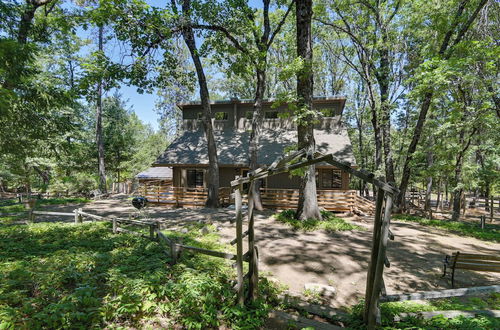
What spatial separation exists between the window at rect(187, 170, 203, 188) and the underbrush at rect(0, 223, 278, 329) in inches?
486

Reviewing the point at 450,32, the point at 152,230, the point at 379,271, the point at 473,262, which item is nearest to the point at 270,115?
the point at 450,32

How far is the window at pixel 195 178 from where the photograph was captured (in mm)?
18750

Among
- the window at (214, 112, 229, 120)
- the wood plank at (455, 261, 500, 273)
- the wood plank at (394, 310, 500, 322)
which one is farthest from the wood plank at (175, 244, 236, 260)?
the window at (214, 112, 229, 120)

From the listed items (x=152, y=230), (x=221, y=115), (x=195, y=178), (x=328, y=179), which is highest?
(x=221, y=115)

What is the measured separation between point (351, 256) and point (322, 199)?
7680mm

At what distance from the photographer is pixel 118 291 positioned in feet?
13.2

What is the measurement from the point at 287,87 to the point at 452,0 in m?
16.3

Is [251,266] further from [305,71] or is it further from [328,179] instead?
[328,179]

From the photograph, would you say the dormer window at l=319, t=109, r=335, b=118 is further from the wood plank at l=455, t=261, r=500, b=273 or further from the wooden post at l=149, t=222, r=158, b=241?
the wooden post at l=149, t=222, r=158, b=241

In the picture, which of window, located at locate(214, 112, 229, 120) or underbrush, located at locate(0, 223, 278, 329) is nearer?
underbrush, located at locate(0, 223, 278, 329)

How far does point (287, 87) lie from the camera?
88.6ft

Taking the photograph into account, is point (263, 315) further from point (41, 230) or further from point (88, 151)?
point (88, 151)

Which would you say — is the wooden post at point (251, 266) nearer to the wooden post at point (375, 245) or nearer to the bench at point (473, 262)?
the wooden post at point (375, 245)

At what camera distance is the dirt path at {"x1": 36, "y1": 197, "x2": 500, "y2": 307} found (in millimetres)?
A: 5762
